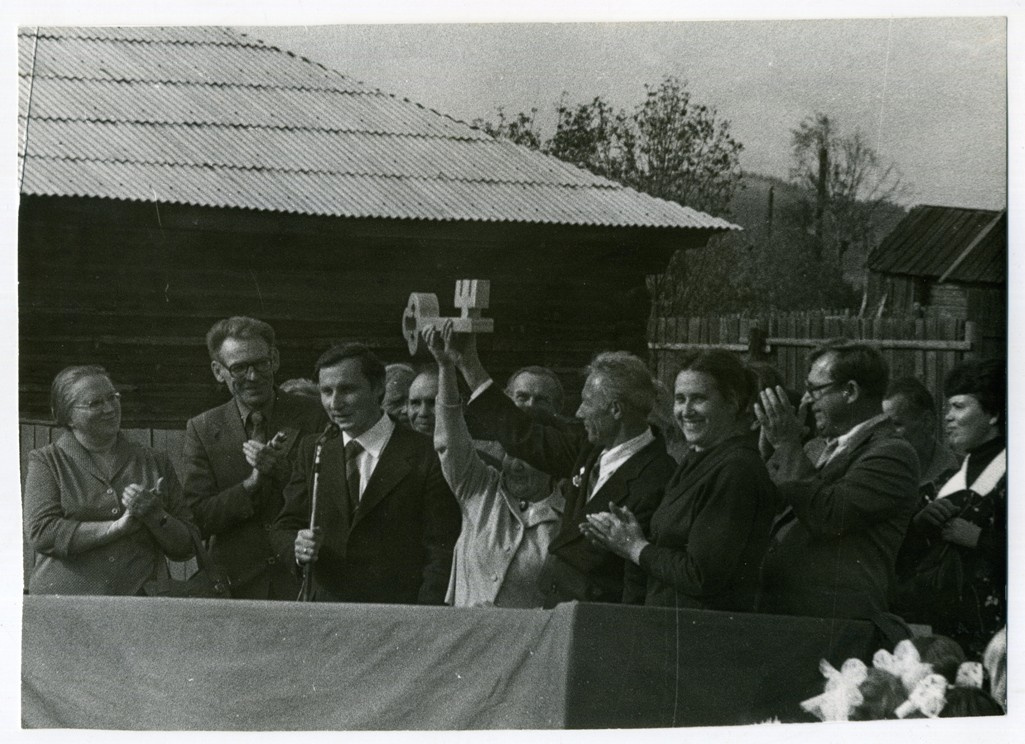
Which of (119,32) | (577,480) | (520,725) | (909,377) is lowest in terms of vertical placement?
(520,725)

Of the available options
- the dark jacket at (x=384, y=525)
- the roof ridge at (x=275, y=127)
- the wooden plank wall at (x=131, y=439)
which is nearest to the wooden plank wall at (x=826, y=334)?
the roof ridge at (x=275, y=127)

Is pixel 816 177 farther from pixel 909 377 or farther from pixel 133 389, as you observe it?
pixel 133 389

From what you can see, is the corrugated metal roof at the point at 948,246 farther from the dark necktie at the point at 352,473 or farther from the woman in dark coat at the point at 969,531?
the dark necktie at the point at 352,473

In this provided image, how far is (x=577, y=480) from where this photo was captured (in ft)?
15.5

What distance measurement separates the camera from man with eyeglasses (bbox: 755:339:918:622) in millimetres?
4680

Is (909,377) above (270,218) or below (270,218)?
below

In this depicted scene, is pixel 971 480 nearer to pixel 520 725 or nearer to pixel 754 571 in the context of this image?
pixel 754 571

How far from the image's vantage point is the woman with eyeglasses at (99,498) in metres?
4.94

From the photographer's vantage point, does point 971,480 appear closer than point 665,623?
No

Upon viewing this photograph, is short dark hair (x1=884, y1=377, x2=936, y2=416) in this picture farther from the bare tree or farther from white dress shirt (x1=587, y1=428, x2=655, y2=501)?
white dress shirt (x1=587, y1=428, x2=655, y2=501)

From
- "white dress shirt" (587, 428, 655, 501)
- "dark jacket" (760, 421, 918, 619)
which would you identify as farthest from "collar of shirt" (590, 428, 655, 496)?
"dark jacket" (760, 421, 918, 619)

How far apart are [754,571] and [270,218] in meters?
2.28

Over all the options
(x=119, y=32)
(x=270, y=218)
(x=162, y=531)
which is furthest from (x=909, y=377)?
(x=119, y=32)

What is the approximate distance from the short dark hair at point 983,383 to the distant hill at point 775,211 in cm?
52
